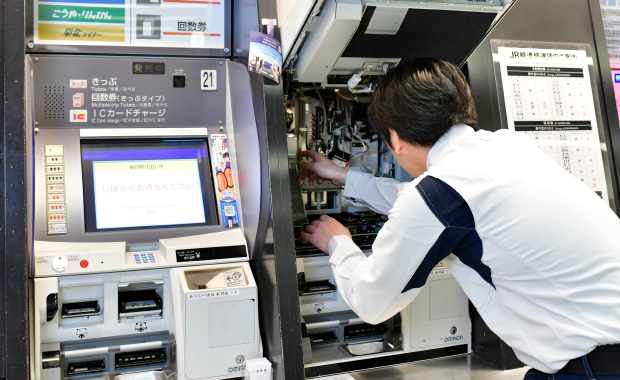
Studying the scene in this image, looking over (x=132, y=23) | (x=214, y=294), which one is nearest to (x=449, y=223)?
(x=214, y=294)

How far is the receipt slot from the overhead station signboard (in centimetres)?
94

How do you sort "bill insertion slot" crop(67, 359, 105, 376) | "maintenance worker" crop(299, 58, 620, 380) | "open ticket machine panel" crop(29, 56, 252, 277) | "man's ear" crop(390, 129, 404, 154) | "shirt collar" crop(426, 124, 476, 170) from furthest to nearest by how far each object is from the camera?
"open ticket machine panel" crop(29, 56, 252, 277) < "bill insertion slot" crop(67, 359, 105, 376) < "man's ear" crop(390, 129, 404, 154) < "shirt collar" crop(426, 124, 476, 170) < "maintenance worker" crop(299, 58, 620, 380)

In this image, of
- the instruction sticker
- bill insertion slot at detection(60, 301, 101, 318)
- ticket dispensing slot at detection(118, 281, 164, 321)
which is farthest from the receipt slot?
bill insertion slot at detection(60, 301, 101, 318)

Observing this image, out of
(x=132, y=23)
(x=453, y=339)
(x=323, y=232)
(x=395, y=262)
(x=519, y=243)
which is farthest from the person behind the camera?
(x=453, y=339)

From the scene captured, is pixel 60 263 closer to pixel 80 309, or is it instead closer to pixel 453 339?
pixel 80 309

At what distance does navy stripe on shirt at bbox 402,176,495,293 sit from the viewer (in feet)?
5.09

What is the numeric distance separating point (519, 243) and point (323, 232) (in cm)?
80

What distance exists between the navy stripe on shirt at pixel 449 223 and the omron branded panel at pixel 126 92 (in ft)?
3.72

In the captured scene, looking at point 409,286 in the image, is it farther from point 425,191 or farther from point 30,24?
point 30,24

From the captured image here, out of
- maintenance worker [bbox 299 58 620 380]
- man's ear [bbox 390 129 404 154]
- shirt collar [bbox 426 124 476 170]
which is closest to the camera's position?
maintenance worker [bbox 299 58 620 380]

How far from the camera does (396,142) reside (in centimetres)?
185

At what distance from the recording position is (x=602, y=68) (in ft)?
9.23

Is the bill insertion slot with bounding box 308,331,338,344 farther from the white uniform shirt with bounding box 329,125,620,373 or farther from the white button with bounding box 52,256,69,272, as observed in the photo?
the white button with bounding box 52,256,69,272

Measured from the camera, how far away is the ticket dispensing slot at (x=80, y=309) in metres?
1.92
